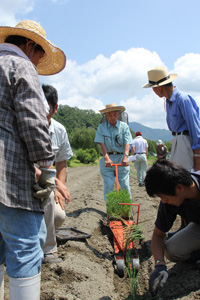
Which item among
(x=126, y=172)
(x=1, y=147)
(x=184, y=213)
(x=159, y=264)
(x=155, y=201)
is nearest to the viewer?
(x=1, y=147)

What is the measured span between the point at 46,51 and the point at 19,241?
Answer: 133cm

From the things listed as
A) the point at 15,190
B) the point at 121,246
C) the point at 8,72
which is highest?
the point at 8,72

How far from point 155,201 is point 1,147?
5.37 metres

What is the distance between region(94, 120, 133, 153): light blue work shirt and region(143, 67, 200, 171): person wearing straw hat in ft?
5.05

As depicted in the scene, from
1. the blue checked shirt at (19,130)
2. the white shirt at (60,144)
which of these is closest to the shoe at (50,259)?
the white shirt at (60,144)

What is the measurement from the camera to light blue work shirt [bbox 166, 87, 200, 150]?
9.94ft

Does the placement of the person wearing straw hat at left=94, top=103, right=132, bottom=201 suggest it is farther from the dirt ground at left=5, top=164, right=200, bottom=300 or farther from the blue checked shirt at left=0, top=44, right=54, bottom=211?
the blue checked shirt at left=0, top=44, right=54, bottom=211

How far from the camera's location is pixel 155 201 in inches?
250

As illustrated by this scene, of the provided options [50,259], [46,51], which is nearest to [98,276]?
[50,259]

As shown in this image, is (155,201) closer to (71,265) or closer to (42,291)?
(71,265)

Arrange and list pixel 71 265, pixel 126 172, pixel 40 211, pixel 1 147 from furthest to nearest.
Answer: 1. pixel 126 172
2. pixel 71 265
3. pixel 40 211
4. pixel 1 147

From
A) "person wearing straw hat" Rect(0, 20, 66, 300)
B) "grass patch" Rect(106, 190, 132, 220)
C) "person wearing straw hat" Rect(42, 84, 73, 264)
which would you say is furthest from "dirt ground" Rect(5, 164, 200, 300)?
"person wearing straw hat" Rect(0, 20, 66, 300)

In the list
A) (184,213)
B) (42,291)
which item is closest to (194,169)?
(184,213)

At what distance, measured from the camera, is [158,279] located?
2189mm
